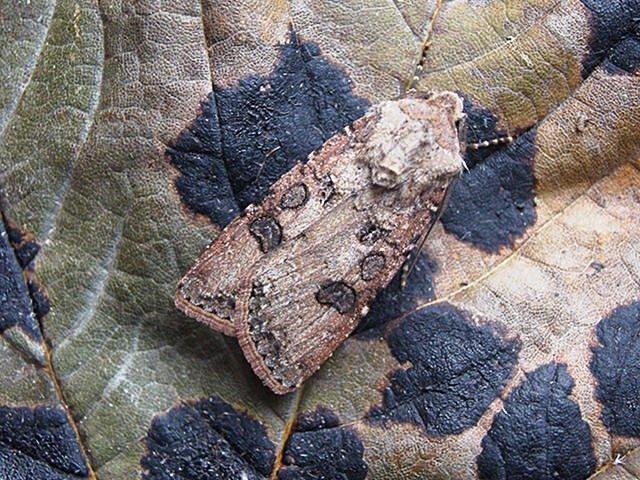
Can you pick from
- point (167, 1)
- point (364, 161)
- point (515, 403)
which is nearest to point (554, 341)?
point (515, 403)

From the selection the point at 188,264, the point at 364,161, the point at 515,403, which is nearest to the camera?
the point at 515,403

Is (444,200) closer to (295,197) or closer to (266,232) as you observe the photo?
(295,197)

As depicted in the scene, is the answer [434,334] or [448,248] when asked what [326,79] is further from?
[434,334]

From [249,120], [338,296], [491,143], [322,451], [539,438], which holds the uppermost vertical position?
[249,120]

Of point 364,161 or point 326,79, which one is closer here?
point 326,79

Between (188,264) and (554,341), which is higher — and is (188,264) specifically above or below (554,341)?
above

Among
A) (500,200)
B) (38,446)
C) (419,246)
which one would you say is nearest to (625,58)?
(500,200)

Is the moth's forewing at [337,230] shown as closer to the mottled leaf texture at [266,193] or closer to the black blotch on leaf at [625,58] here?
the mottled leaf texture at [266,193]
